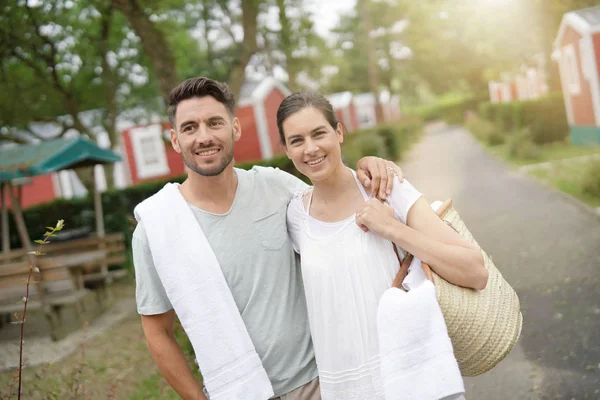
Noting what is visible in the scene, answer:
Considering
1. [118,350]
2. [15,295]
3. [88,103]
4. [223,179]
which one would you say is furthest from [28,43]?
[223,179]

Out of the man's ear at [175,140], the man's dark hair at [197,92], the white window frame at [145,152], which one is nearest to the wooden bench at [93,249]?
the man's ear at [175,140]

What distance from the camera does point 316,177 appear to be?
95.5 inches

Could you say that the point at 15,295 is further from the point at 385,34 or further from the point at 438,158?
the point at 385,34

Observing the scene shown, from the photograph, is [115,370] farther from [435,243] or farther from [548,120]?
[548,120]

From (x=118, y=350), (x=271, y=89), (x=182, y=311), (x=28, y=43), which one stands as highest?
(x=28, y=43)

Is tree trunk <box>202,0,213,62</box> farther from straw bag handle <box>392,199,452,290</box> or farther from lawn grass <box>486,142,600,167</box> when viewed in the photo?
straw bag handle <box>392,199,452,290</box>

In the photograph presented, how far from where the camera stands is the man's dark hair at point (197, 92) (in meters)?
2.47

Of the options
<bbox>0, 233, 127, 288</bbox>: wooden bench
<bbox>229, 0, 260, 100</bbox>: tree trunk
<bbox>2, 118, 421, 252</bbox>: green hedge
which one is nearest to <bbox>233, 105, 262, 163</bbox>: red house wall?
<bbox>2, 118, 421, 252</bbox>: green hedge

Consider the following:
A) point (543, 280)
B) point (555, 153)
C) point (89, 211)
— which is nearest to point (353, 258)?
point (543, 280)

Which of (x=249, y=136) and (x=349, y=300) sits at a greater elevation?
(x=249, y=136)

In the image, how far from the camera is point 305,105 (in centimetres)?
245

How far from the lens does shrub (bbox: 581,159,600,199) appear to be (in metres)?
10.9

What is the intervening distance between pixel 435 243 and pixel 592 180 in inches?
392

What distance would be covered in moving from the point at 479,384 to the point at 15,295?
7.02 m
